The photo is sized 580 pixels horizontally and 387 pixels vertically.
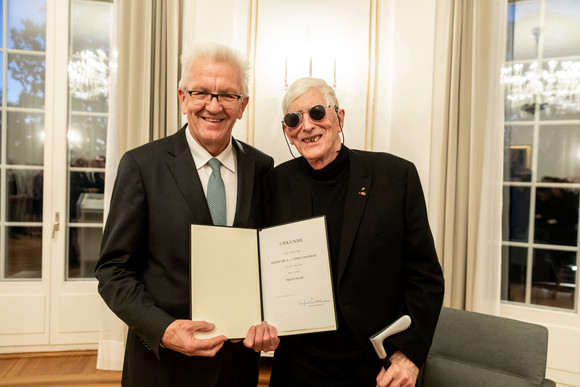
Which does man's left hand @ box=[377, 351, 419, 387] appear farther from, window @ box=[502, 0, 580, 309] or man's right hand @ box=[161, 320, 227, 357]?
window @ box=[502, 0, 580, 309]

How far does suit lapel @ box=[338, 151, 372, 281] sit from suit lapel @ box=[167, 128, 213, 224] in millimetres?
427

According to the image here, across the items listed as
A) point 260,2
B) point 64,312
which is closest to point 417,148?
point 260,2

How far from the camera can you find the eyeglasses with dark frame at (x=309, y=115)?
1.27 m

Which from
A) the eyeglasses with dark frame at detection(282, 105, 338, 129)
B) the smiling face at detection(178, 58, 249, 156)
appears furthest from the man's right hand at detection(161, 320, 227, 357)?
the eyeglasses with dark frame at detection(282, 105, 338, 129)

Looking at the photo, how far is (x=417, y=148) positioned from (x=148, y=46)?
2287mm

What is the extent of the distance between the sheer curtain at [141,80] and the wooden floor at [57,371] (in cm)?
14

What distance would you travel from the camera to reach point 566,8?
2.88m

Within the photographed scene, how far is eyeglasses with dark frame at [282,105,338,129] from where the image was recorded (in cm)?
127

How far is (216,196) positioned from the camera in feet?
4.17

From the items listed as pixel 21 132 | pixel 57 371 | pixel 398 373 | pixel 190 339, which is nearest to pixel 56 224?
pixel 21 132

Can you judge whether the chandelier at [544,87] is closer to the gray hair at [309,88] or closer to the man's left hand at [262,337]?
the gray hair at [309,88]

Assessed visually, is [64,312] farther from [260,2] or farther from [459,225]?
[459,225]

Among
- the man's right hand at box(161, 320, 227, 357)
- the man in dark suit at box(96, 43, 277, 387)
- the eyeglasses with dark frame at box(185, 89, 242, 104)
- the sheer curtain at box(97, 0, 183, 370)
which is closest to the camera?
the man's right hand at box(161, 320, 227, 357)

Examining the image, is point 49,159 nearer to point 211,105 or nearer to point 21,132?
point 21,132
